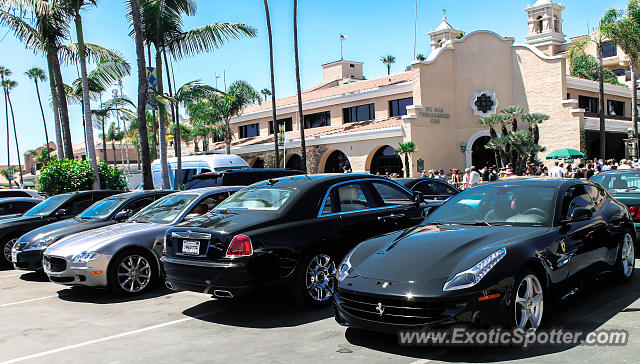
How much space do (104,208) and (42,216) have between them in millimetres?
2157

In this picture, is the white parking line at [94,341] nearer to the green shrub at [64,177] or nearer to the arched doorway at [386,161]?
the green shrub at [64,177]

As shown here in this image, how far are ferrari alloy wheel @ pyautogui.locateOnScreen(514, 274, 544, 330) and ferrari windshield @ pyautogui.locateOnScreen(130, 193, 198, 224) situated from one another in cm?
553

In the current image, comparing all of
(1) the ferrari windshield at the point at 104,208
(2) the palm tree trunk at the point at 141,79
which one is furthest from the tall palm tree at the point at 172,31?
(1) the ferrari windshield at the point at 104,208

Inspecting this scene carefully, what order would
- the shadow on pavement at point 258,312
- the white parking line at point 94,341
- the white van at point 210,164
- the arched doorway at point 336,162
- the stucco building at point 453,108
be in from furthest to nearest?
1. the arched doorway at point 336,162
2. the stucco building at point 453,108
3. the white van at point 210,164
4. the shadow on pavement at point 258,312
5. the white parking line at point 94,341

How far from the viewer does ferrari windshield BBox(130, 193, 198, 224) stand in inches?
340

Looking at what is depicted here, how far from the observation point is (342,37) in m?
51.5

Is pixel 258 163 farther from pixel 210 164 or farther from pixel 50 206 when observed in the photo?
pixel 50 206

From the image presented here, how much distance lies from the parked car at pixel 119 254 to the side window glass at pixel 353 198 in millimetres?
2731

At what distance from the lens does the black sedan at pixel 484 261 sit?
4441 mm

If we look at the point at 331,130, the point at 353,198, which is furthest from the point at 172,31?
the point at 331,130

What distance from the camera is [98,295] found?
830 centimetres

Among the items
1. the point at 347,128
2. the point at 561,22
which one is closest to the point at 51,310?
the point at 347,128

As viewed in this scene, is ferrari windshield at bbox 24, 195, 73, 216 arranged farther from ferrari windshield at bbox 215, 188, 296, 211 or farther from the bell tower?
the bell tower

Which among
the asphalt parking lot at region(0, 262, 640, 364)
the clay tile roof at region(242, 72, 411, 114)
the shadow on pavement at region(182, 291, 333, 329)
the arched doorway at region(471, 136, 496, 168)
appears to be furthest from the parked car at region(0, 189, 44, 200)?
the arched doorway at region(471, 136, 496, 168)
